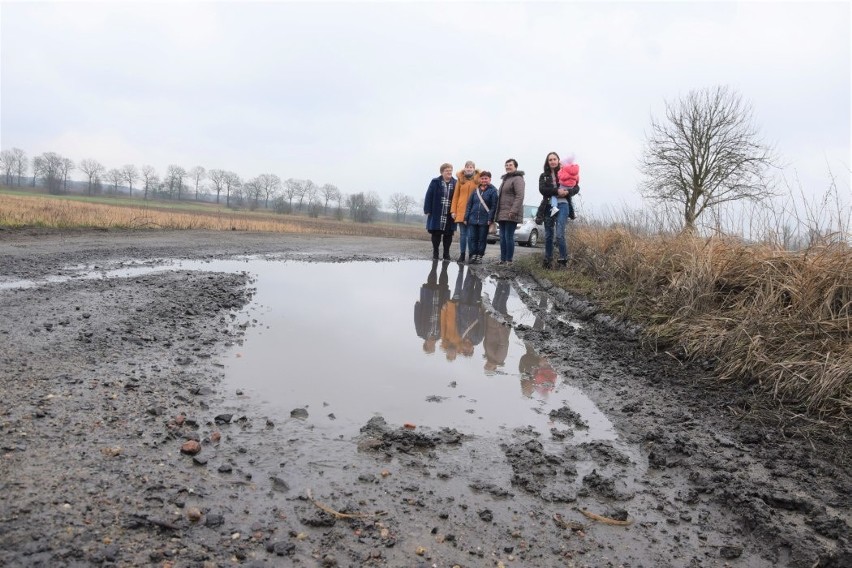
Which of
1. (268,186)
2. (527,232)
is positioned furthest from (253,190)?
(527,232)

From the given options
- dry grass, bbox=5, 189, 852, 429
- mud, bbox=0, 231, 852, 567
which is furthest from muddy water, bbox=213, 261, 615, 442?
dry grass, bbox=5, 189, 852, 429

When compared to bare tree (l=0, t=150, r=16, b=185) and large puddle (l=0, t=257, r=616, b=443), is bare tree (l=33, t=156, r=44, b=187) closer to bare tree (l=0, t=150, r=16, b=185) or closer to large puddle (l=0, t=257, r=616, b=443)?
bare tree (l=0, t=150, r=16, b=185)

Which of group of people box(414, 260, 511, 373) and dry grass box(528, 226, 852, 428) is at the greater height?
dry grass box(528, 226, 852, 428)

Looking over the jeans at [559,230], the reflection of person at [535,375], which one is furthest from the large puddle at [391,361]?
the jeans at [559,230]

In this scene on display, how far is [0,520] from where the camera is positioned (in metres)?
1.75

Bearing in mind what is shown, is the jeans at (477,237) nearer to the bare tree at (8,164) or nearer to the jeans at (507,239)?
the jeans at (507,239)

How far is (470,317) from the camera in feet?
19.4

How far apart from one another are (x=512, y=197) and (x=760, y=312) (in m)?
6.49

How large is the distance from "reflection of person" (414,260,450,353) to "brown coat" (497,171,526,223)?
196 cm

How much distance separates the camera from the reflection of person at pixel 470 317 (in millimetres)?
4840

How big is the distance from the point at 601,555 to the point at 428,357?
96.2 inches

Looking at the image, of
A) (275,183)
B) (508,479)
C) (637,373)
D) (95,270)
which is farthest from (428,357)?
(275,183)

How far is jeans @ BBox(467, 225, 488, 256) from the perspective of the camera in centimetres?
1121

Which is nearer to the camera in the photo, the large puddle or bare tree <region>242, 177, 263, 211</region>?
the large puddle
